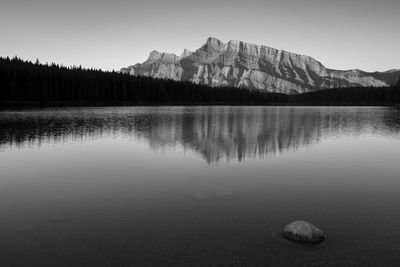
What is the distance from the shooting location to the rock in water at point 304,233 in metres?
10.9

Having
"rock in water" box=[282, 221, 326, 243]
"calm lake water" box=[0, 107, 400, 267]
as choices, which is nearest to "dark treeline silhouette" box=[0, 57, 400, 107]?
"calm lake water" box=[0, 107, 400, 267]

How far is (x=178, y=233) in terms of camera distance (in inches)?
448

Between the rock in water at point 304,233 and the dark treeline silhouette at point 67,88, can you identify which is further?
the dark treeline silhouette at point 67,88

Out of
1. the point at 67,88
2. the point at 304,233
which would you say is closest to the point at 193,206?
the point at 304,233

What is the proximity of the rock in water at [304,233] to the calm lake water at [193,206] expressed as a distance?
0.28 m

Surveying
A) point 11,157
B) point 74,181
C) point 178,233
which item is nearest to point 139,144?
point 11,157

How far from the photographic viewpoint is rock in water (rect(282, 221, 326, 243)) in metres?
Answer: 10.9

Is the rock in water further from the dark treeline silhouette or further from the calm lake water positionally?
the dark treeline silhouette

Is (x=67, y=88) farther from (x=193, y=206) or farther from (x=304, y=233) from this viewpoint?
(x=304, y=233)

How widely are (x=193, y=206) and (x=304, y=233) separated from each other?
16.4 feet

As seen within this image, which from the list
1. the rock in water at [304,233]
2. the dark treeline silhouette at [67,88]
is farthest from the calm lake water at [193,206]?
the dark treeline silhouette at [67,88]

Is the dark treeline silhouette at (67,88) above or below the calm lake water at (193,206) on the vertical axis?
above

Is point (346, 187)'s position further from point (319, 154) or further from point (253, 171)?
point (319, 154)

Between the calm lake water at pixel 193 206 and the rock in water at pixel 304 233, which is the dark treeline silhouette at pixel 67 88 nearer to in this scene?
the calm lake water at pixel 193 206
